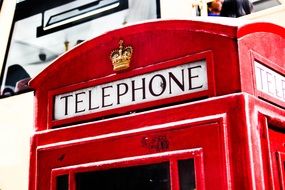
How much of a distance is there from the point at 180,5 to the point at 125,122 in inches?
59.1

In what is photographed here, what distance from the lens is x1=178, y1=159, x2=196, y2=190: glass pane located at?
3.44 ft

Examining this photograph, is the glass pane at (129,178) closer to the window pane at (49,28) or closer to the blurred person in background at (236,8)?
the blurred person in background at (236,8)

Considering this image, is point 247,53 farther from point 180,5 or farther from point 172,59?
point 180,5

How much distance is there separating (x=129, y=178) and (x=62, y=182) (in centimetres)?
21

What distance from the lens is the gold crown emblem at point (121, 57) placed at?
48.6 inches

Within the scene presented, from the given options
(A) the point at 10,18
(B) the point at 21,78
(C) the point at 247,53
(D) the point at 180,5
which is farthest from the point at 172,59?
(A) the point at 10,18

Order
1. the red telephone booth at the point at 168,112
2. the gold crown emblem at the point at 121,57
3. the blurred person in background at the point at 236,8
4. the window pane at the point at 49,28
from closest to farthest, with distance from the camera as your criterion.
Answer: the red telephone booth at the point at 168,112 → the gold crown emblem at the point at 121,57 → the blurred person in background at the point at 236,8 → the window pane at the point at 49,28

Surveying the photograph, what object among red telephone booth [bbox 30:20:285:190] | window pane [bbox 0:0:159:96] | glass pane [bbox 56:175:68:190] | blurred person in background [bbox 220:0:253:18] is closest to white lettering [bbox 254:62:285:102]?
red telephone booth [bbox 30:20:285:190]

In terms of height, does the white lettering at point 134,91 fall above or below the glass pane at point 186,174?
above

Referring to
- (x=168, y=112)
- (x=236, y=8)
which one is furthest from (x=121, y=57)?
(x=236, y=8)

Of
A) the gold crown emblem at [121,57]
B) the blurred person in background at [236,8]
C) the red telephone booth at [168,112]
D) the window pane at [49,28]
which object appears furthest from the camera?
the window pane at [49,28]

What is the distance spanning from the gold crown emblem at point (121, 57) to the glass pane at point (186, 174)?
12.4 inches

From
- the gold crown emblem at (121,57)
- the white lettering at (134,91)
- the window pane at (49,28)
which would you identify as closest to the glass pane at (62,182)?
the white lettering at (134,91)

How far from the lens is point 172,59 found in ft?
3.79
